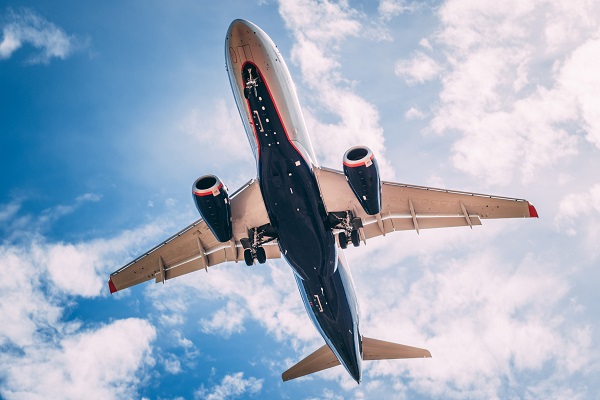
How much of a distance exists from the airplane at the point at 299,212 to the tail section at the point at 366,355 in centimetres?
5

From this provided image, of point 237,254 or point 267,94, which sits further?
point 237,254

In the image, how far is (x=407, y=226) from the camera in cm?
2467

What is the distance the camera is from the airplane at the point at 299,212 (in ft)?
64.5

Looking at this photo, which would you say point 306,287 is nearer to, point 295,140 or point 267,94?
point 295,140

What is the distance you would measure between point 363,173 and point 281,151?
3.06 meters

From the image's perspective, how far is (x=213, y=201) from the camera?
65.0ft

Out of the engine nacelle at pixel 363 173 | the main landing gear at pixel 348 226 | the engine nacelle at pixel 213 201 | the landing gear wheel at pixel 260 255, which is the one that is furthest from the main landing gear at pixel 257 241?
the engine nacelle at pixel 363 173

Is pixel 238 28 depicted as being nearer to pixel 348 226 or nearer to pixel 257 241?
pixel 257 241

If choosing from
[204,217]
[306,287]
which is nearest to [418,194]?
[306,287]

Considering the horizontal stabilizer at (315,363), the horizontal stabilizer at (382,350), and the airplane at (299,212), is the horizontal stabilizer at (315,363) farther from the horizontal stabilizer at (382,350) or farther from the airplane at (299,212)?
the horizontal stabilizer at (382,350)

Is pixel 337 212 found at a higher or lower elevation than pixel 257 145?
lower

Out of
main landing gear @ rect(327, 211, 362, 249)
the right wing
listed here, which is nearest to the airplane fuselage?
main landing gear @ rect(327, 211, 362, 249)

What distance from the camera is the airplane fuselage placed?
64.4 feet

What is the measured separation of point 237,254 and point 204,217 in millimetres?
6138
